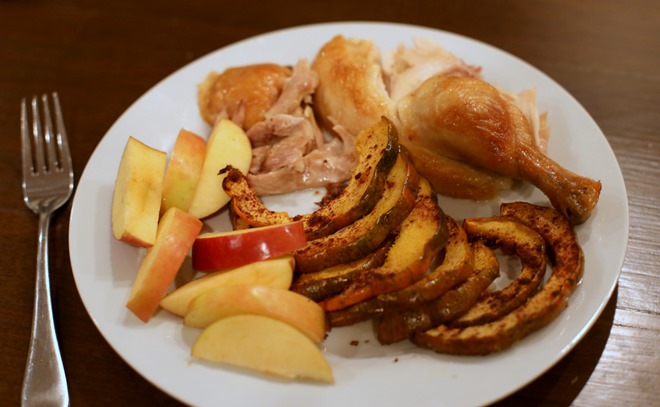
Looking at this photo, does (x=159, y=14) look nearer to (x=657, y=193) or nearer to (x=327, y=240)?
(x=327, y=240)

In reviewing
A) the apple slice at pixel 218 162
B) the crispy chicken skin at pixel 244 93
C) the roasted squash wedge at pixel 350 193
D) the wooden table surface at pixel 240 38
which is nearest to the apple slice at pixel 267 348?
the wooden table surface at pixel 240 38

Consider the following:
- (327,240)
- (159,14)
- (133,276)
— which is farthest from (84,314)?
(159,14)

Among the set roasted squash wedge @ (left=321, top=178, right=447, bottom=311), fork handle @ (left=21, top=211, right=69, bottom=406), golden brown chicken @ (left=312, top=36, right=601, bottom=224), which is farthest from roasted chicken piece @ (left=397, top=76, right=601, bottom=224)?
fork handle @ (left=21, top=211, right=69, bottom=406)

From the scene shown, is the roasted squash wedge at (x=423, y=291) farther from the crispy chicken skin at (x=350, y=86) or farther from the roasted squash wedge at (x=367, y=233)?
the crispy chicken skin at (x=350, y=86)

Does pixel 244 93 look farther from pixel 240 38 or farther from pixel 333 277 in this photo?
pixel 333 277

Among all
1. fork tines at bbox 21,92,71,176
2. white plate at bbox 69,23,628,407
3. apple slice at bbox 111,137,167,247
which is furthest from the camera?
fork tines at bbox 21,92,71,176

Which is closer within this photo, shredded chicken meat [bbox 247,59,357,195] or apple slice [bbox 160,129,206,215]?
apple slice [bbox 160,129,206,215]

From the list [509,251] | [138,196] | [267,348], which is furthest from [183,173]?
[509,251]

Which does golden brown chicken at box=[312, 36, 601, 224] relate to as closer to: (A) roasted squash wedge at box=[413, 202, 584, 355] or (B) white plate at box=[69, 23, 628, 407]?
(B) white plate at box=[69, 23, 628, 407]
